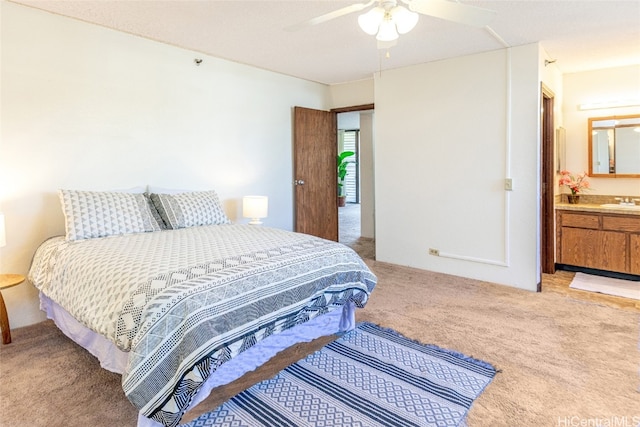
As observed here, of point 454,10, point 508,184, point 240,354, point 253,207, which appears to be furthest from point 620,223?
point 240,354

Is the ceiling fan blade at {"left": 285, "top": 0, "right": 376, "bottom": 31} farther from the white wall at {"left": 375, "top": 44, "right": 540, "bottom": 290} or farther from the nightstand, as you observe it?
the nightstand

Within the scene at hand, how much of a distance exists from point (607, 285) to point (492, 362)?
2399 millimetres

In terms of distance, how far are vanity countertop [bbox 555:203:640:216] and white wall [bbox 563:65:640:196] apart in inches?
14.1

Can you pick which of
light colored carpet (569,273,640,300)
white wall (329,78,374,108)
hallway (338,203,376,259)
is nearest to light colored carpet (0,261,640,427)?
light colored carpet (569,273,640,300)

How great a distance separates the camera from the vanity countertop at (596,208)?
3.84 m

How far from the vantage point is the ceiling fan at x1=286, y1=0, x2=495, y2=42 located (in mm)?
1953

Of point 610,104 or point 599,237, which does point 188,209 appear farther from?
point 610,104

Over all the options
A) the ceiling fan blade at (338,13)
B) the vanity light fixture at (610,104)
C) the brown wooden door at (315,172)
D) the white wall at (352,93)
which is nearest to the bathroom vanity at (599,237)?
the vanity light fixture at (610,104)

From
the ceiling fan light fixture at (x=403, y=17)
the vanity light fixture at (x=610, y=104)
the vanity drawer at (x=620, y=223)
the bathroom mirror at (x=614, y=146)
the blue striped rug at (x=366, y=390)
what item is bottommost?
the blue striped rug at (x=366, y=390)

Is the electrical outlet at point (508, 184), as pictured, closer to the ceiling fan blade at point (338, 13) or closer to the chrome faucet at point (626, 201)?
the chrome faucet at point (626, 201)

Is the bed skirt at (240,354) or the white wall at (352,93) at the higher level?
the white wall at (352,93)

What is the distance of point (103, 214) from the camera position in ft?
9.55

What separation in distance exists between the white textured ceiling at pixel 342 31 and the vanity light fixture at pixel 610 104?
415mm

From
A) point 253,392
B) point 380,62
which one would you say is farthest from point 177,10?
point 253,392
